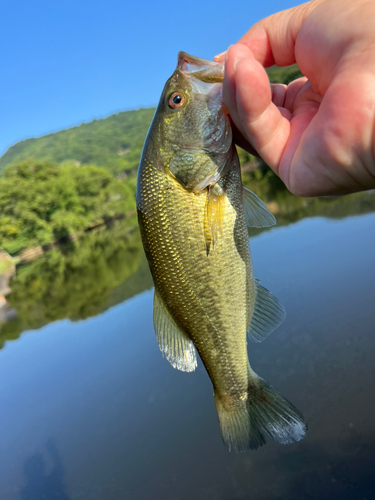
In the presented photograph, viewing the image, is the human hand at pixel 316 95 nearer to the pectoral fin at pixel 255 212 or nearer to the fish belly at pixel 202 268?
the pectoral fin at pixel 255 212

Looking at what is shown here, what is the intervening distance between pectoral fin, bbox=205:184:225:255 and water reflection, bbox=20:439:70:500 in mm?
5644

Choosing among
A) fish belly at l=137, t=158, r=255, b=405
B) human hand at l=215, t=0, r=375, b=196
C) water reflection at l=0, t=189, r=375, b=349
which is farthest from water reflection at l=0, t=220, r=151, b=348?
human hand at l=215, t=0, r=375, b=196

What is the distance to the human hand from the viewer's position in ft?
4.32

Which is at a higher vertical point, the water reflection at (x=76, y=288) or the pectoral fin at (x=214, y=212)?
the pectoral fin at (x=214, y=212)

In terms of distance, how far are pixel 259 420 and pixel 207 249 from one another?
4.19 ft

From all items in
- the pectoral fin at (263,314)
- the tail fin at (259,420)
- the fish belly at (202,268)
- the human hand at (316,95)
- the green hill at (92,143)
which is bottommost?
the green hill at (92,143)

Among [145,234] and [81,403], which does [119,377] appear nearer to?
[81,403]

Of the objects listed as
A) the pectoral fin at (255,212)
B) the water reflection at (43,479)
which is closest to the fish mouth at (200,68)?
the pectoral fin at (255,212)

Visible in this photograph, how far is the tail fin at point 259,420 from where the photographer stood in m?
2.10

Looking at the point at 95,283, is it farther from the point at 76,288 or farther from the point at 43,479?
the point at 43,479

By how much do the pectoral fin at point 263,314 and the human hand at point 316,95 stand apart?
875 mm

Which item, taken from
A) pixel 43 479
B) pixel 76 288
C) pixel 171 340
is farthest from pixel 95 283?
pixel 171 340

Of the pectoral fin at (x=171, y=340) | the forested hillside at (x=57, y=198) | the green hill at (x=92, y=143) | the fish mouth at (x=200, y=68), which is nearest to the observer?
the fish mouth at (x=200, y=68)

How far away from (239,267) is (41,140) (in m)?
186
